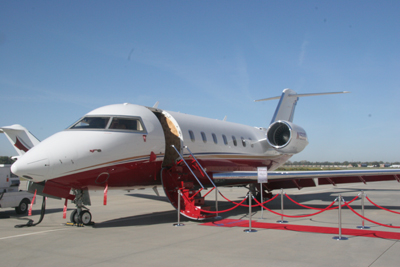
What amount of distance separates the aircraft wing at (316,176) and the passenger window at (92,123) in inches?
194

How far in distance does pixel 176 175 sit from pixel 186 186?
1.75 feet

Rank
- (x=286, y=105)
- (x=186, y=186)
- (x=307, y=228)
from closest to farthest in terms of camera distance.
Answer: (x=307, y=228)
(x=186, y=186)
(x=286, y=105)

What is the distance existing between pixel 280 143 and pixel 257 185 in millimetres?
2226

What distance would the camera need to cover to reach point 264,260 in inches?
231

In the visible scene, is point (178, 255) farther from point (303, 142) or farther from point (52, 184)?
point (303, 142)

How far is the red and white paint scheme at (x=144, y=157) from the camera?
8.82 meters

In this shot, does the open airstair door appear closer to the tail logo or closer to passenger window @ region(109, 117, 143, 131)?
passenger window @ region(109, 117, 143, 131)

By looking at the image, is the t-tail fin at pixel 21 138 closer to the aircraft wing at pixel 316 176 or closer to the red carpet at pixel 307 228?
the aircraft wing at pixel 316 176

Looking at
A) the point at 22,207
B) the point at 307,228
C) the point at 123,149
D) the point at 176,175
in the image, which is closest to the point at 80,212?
the point at 123,149

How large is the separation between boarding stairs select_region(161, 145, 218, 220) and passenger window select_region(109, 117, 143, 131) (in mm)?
1478

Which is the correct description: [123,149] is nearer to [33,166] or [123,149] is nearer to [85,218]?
[85,218]

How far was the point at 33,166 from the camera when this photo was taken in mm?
8305

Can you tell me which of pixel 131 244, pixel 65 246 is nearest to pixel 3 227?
pixel 65 246

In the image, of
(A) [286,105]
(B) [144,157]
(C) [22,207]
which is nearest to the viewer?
(B) [144,157]
